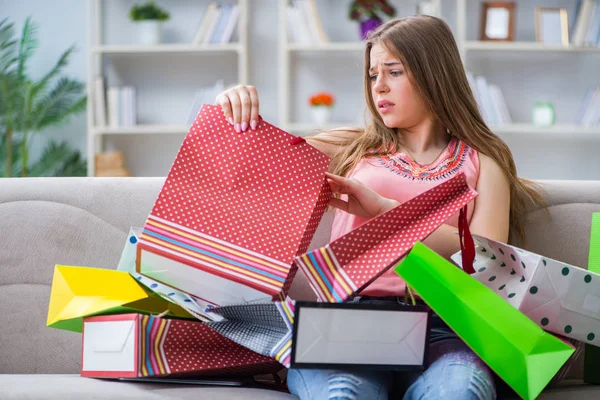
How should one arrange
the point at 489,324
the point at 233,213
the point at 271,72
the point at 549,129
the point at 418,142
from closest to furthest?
the point at 489,324
the point at 233,213
the point at 418,142
the point at 549,129
the point at 271,72

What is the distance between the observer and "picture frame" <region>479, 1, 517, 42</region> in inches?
169

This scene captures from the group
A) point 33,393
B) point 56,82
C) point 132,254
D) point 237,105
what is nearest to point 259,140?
point 237,105

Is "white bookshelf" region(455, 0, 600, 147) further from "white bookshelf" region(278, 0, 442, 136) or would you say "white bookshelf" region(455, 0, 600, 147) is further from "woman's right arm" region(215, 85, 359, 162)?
"woman's right arm" region(215, 85, 359, 162)

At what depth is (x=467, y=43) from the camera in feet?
13.7

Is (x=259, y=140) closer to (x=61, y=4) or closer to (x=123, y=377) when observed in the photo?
(x=123, y=377)

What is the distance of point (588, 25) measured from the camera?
13.8ft

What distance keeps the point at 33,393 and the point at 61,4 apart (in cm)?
371

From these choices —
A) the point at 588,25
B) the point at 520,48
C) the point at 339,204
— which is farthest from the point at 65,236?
the point at 588,25

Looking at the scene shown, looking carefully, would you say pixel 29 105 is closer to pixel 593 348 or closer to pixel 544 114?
pixel 544 114

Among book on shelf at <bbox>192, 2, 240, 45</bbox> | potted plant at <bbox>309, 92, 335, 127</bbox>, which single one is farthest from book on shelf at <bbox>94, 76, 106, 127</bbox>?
potted plant at <bbox>309, 92, 335, 127</bbox>

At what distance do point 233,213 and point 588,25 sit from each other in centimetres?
346

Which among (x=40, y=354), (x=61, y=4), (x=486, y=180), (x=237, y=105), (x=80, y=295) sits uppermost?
(x=61, y=4)

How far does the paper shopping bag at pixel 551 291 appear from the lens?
1.26 m

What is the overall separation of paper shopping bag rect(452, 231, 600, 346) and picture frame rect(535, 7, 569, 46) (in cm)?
324
